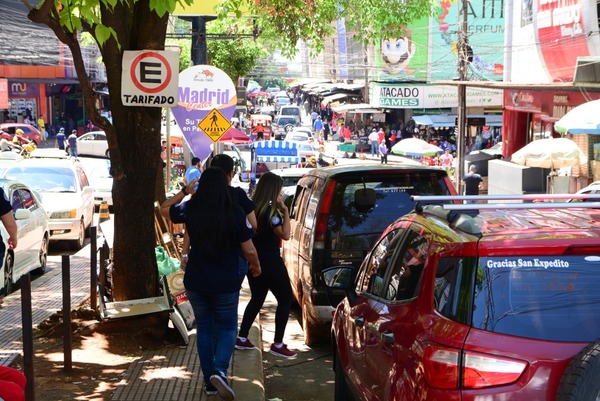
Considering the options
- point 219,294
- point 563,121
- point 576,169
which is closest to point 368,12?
point 563,121

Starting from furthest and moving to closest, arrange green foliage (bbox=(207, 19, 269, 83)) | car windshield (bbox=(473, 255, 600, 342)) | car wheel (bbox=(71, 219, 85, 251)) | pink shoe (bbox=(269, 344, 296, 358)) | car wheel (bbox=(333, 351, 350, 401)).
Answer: green foliage (bbox=(207, 19, 269, 83)) < car wheel (bbox=(71, 219, 85, 251)) < pink shoe (bbox=(269, 344, 296, 358)) < car wheel (bbox=(333, 351, 350, 401)) < car windshield (bbox=(473, 255, 600, 342))

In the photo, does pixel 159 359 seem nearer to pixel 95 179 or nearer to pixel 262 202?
pixel 262 202

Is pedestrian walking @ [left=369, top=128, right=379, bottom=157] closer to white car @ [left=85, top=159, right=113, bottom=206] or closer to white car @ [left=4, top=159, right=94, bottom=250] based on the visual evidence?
white car @ [left=85, top=159, right=113, bottom=206]

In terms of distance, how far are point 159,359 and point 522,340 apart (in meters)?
4.81

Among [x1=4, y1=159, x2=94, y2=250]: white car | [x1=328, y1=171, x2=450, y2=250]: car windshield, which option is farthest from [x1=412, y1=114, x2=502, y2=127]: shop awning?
[x1=328, y1=171, x2=450, y2=250]: car windshield

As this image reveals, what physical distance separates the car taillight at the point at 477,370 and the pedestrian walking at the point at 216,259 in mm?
2811

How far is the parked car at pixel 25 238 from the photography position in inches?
482

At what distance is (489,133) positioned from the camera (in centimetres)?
4566

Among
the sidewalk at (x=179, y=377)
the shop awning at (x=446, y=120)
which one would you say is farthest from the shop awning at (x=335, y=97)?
the sidewalk at (x=179, y=377)

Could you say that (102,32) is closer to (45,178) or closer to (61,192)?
(61,192)

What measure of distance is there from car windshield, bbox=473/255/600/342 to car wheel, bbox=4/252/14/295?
29.7 ft

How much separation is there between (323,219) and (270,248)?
2.93 feet

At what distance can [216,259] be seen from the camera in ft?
20.8

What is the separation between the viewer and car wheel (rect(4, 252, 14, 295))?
11798mm
